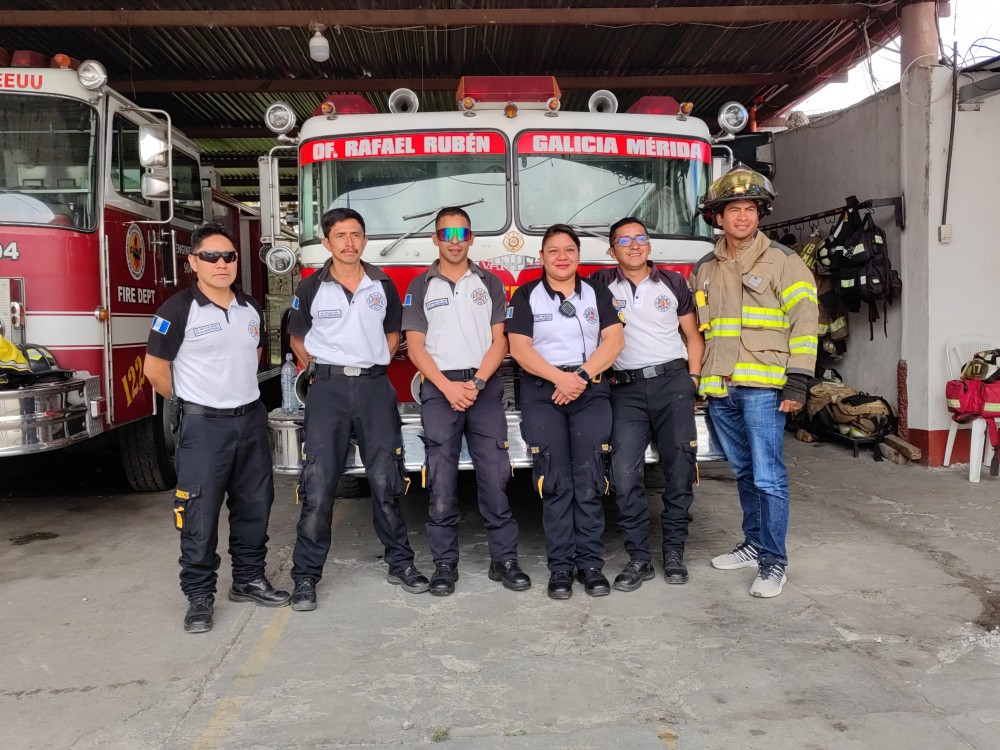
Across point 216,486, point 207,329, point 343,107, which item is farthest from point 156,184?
point 216,486

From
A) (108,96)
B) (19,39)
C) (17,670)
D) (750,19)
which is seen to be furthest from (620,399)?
(19,39)

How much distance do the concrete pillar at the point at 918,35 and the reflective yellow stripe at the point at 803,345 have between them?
168 inches

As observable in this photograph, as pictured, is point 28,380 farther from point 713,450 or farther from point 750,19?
point 750,19

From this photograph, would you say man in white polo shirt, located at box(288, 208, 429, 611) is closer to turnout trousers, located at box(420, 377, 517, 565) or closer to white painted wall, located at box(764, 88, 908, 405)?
turnout trousers, located at box(420, 377, 517, 565)

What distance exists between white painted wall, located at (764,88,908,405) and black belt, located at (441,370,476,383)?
4.77 meters

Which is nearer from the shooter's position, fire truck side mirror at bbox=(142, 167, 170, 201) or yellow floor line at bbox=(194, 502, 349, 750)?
yellow floor line at bbox=(194, 502, 349, 750)

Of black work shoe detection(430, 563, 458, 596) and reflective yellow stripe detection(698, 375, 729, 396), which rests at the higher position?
reflective yellow stripe detection(698, 375, 729, 396)

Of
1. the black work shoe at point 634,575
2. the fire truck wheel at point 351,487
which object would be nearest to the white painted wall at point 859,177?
the black work shoe at point 634,575

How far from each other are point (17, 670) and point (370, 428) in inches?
68.4

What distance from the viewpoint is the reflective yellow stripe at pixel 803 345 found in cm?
386

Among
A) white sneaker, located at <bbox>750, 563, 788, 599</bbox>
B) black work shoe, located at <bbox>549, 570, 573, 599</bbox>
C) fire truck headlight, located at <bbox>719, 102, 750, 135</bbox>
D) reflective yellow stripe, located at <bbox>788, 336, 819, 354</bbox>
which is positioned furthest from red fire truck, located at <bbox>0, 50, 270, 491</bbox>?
reflective yellow stripe, located at <bbox>788, 336, 819, 354</bbox>

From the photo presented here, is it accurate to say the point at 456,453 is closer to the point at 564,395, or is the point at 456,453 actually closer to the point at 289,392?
the point at 564,395

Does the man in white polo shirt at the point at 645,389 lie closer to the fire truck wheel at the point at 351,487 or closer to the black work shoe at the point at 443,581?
the black work shoe at the point at 443,581

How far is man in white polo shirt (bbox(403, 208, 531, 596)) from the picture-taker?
13.2 feet
